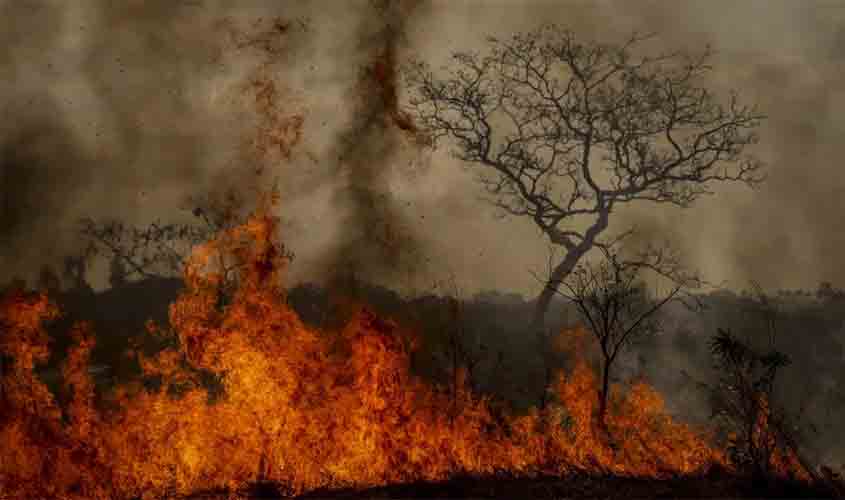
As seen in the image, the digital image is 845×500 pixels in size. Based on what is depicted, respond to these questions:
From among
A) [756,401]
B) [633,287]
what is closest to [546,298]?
[633,287]

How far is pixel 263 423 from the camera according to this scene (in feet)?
29.9

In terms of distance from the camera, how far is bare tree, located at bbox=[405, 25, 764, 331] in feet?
39.1

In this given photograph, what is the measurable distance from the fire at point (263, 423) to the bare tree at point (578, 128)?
114 inches

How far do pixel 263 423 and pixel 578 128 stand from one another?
22.5 feet

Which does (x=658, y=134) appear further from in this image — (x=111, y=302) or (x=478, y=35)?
Answer: (x=111, y=302)

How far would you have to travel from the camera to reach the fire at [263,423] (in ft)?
29.4

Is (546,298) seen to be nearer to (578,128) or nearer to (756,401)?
(578,128)

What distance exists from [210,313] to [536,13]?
7045 mm

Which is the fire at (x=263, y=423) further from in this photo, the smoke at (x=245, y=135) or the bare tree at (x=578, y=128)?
the bare tree at (x=578, y=128)

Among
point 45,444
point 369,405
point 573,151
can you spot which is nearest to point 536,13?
point 573,151

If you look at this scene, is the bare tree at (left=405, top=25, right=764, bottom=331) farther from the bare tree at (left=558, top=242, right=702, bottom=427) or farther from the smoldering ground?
the smoldering ground

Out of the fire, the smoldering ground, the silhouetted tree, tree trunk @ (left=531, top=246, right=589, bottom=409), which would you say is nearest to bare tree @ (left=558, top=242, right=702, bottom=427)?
tree trunk @ (left=531, top=246, right=589, bottom=409)

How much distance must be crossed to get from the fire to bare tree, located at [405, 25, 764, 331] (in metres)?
2.90

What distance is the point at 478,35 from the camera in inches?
472
